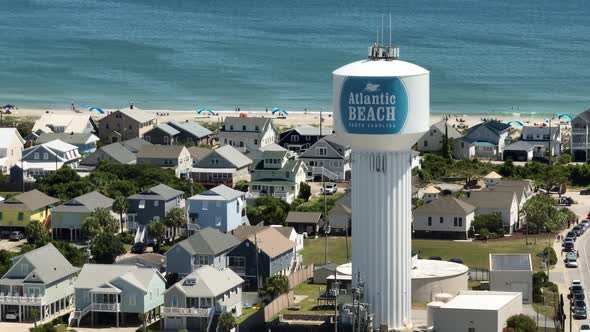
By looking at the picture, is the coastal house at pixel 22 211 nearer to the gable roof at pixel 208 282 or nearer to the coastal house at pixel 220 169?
the coastal house at pixel 220 169

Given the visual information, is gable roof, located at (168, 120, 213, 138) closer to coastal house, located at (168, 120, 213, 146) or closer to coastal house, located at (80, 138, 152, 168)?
coastal house, located at (168, 120, 213, 146)

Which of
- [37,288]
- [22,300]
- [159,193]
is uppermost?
[159,193]

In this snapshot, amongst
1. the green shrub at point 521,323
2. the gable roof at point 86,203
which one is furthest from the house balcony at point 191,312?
the gable roof at point 86,203

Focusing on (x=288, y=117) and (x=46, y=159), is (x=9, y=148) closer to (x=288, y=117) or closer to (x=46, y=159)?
(x=46, y=159)

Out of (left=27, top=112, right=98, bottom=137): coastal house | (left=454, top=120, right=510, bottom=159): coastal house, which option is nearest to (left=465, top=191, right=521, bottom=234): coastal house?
(left=454, top=120, right=510, bottom=159): coastal house

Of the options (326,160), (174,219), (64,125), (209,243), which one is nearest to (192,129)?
(64,125)

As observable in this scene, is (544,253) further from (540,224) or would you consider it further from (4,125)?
(4,125)
